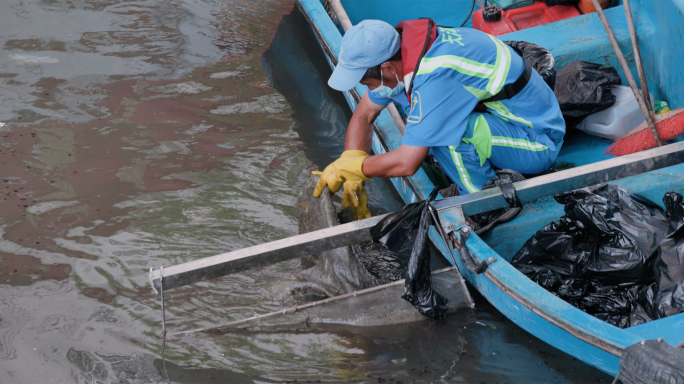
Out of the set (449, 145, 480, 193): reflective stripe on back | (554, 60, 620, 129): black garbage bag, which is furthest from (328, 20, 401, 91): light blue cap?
(554, 60, 620, 129): black garbage bag

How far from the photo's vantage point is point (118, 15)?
6.20 metres

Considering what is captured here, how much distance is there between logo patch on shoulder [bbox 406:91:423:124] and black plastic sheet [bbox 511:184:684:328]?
85cm

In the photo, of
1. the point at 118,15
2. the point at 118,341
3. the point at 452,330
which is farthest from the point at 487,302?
the point at 118,15

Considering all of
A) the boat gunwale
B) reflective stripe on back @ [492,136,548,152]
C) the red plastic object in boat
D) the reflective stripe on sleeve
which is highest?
the reflective stripe on sleeve

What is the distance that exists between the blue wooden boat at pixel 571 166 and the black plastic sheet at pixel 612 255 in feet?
0.69

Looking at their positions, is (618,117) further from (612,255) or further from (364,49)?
(364,49)

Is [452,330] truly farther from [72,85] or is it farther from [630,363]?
[72,85]

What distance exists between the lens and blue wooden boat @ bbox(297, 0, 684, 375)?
2.27m

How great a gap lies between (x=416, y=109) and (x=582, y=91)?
1.38 m

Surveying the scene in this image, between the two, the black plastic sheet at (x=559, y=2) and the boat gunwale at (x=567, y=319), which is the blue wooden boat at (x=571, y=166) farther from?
the black plastic sheet at (x=559, y=2)

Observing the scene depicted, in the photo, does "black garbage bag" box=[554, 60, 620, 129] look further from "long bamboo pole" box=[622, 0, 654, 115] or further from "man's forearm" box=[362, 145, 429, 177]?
"man's forearm" box=[362, 145, 429, 177]

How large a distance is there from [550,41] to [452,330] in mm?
2306

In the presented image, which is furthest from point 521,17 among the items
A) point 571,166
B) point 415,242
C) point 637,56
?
point 415,242

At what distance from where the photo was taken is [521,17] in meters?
4.54
